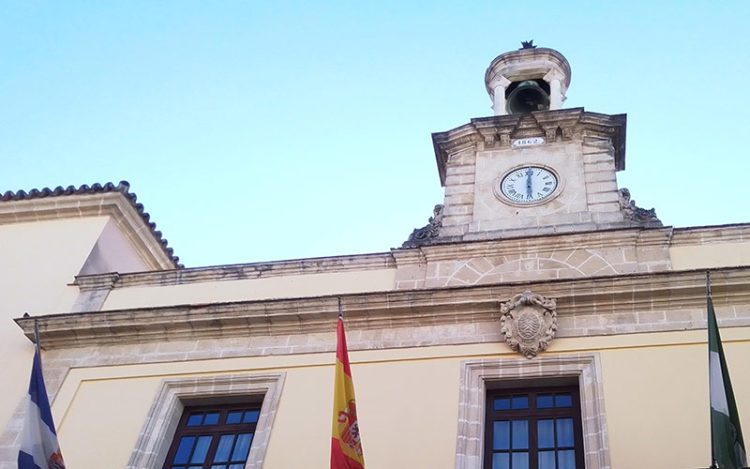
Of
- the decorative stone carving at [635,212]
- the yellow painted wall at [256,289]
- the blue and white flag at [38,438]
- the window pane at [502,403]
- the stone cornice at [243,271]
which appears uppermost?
the decorative stone carving at [635,212]

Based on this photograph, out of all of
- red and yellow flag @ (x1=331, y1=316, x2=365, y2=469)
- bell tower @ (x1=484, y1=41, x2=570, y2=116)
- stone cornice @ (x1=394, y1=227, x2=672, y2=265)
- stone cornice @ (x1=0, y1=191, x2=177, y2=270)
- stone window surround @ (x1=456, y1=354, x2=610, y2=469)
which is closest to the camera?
red and yellow flag @ (x1=331, y1=316, x2=365, y2=469)

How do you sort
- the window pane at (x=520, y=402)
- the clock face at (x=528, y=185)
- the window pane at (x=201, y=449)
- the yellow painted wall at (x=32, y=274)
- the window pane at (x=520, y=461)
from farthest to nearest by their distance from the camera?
1. the clock face at (x=528, y=185)
2. the yellow painted wall at (x=32, y=274)
3. the window pane at (x=201, y=449)
4. the window pane at (x=520, y=402)
5. the window pane at (x=520, y=461)

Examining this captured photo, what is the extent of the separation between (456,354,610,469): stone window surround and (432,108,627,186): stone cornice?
13.3 feet

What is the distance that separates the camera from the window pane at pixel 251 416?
33.9 feet

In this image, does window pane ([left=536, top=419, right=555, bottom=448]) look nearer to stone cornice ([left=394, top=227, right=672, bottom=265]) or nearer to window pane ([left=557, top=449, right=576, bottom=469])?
window pane ([left=557, top=449, right=576, bottom=469])

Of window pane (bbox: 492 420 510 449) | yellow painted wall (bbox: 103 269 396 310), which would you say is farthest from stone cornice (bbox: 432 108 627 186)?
window pane (bbox: 492 420 510 449)

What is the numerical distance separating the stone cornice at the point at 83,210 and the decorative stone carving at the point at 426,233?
4.53 metres

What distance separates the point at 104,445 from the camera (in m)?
10.2

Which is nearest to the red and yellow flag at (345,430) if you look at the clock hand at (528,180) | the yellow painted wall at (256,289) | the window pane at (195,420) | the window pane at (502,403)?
the window pane at (502,403)

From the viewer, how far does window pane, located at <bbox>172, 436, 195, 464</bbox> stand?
1006 centimetres

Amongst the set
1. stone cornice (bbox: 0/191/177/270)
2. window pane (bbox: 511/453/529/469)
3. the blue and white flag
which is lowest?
the blue and white flag

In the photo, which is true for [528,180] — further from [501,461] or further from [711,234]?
[501,461]

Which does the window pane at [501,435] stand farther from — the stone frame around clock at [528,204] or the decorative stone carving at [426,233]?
the stone frame around clock at [528,204]

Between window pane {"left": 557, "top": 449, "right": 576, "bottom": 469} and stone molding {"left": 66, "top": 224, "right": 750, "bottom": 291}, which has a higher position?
stone molding {"left": 66, "top": 224, "right": 750, "bottom": 291}
